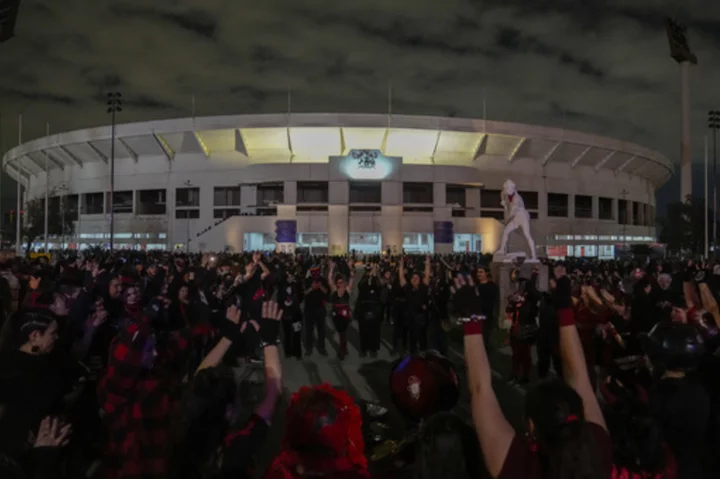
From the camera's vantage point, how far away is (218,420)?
298cm

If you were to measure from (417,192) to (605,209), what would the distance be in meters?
26.4

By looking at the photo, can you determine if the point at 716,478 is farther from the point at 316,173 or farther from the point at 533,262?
the point at 316,173

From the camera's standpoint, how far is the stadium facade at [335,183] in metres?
52.2

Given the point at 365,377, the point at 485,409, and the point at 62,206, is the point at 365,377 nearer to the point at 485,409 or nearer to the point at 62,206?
the point at 485,409

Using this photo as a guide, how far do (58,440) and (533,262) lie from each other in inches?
588

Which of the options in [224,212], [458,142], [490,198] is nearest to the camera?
[458,142]

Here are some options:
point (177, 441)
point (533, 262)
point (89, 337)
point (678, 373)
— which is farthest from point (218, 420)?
point (533, 262)

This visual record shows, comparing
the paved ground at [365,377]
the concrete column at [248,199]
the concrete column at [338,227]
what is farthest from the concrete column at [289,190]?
the paved ground at [365,377]

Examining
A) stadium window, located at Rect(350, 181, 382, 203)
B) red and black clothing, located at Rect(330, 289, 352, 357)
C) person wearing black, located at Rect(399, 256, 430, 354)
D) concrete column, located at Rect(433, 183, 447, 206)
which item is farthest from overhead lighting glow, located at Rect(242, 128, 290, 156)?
person wearing black, located at Rect(399, 256, 430, 354)

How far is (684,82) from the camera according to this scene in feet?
231

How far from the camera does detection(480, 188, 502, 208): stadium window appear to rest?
195ft

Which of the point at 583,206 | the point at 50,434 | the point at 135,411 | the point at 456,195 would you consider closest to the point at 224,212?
the point at 456,195

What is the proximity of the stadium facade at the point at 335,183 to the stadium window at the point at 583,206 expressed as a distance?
136 millimetres

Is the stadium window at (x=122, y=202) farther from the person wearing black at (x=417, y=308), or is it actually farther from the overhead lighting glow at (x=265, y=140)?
the person wearing black at (x=417, y=308)
